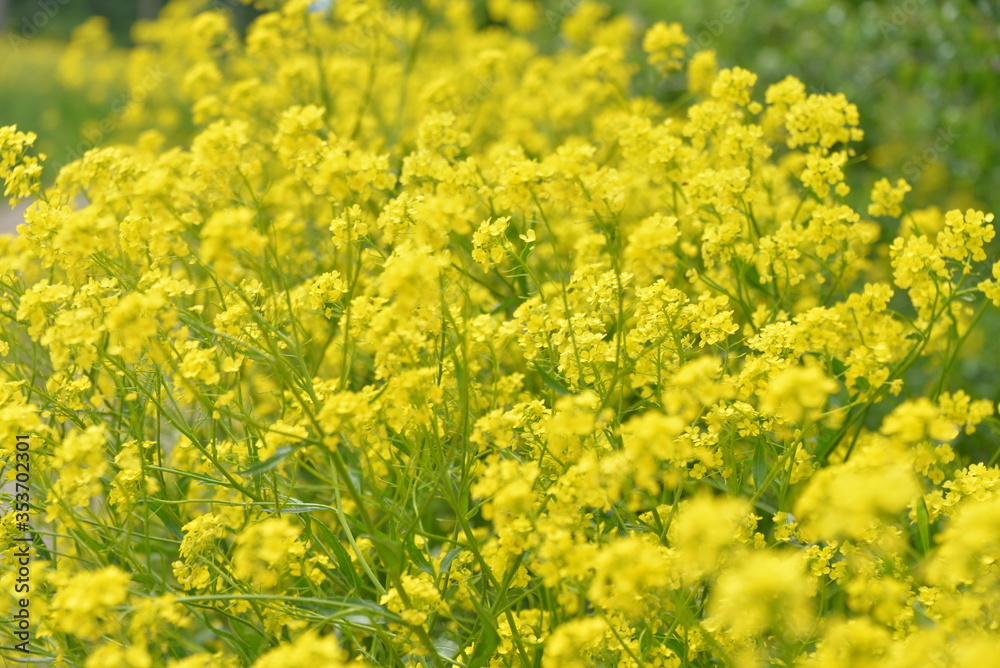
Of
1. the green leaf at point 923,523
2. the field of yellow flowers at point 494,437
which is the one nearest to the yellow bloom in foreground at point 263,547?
the field of yellow flowers at point 494,437

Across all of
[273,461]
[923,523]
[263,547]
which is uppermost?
[273,461]

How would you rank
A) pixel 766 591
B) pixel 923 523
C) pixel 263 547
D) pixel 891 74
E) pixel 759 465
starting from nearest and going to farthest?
pixel 766 591, pixel 263 547, pixel 923 523, pixel 759 465, pixel 891 74

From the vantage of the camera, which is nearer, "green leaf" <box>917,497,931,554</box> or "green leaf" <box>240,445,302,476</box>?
"green leaf" <box>240,445,302,476</box>

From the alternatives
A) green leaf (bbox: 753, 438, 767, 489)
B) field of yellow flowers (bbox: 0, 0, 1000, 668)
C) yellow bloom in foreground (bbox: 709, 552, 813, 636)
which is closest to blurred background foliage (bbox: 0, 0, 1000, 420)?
field of yellow flowers (bbox: 0, 0, 1000, 668)

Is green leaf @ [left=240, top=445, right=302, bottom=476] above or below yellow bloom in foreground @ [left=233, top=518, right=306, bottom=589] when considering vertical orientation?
above

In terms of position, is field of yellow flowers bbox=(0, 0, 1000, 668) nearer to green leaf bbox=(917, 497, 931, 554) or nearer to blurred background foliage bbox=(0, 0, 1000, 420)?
green leaf bbox=(917, 497, 931, 554)

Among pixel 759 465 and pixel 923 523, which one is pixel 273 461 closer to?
pixel 759 465

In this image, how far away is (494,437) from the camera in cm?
218

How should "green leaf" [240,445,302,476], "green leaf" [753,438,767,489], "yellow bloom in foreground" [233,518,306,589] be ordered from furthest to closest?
"green leaf" [753,438,767,489] < "green leaf" [240,445,302,476] < "yellow bloom in foreground" [233,518,306,589]

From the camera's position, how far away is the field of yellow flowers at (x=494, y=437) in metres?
1.73

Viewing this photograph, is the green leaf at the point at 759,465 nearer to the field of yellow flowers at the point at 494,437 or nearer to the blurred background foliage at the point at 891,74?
the field of yellow flowers at the point at 494,437

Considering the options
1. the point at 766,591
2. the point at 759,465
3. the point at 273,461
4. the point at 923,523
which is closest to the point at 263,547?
the point at 273,461

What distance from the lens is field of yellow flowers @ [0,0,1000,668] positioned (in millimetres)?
1729

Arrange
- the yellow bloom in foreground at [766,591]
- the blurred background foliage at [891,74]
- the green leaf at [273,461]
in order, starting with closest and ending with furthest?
the yellow bloom in foreground at [766,591] < the green leaf at [273,461] < the blurred background foliage at [891,74]
